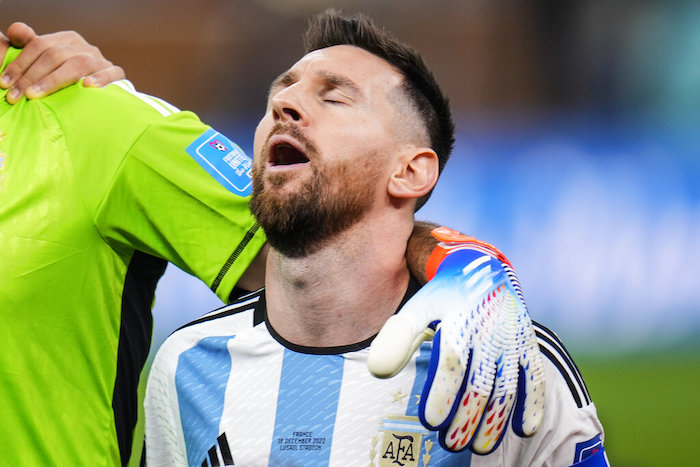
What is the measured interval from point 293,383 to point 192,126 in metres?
0.65

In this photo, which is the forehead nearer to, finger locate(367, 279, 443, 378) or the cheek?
the cheek

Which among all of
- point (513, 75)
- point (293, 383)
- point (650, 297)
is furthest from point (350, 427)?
point (513, 75)

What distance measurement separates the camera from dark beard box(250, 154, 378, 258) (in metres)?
1.67

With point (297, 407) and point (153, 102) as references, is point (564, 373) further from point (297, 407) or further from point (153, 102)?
point (153, 102)

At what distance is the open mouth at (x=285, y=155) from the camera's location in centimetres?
177

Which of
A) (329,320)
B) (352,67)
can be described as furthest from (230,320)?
(352,67)

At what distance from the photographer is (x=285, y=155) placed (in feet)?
6.15

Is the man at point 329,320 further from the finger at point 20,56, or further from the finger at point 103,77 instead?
the finger at point 20,56

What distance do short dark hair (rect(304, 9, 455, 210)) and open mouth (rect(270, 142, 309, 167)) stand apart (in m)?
0.28

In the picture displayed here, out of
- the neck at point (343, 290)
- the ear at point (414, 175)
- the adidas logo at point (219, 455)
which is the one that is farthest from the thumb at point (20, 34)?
the adidas logo at point (219, 455)

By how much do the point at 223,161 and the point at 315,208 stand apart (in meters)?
0.36

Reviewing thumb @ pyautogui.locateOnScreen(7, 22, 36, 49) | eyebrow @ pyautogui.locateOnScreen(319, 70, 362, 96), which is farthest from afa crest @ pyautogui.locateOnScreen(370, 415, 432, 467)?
thumb @ pyautogui.locateOnScreen(7, 22, 36, 49)

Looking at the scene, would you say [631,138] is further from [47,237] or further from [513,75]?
[47,237]

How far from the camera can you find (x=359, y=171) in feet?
5.68
